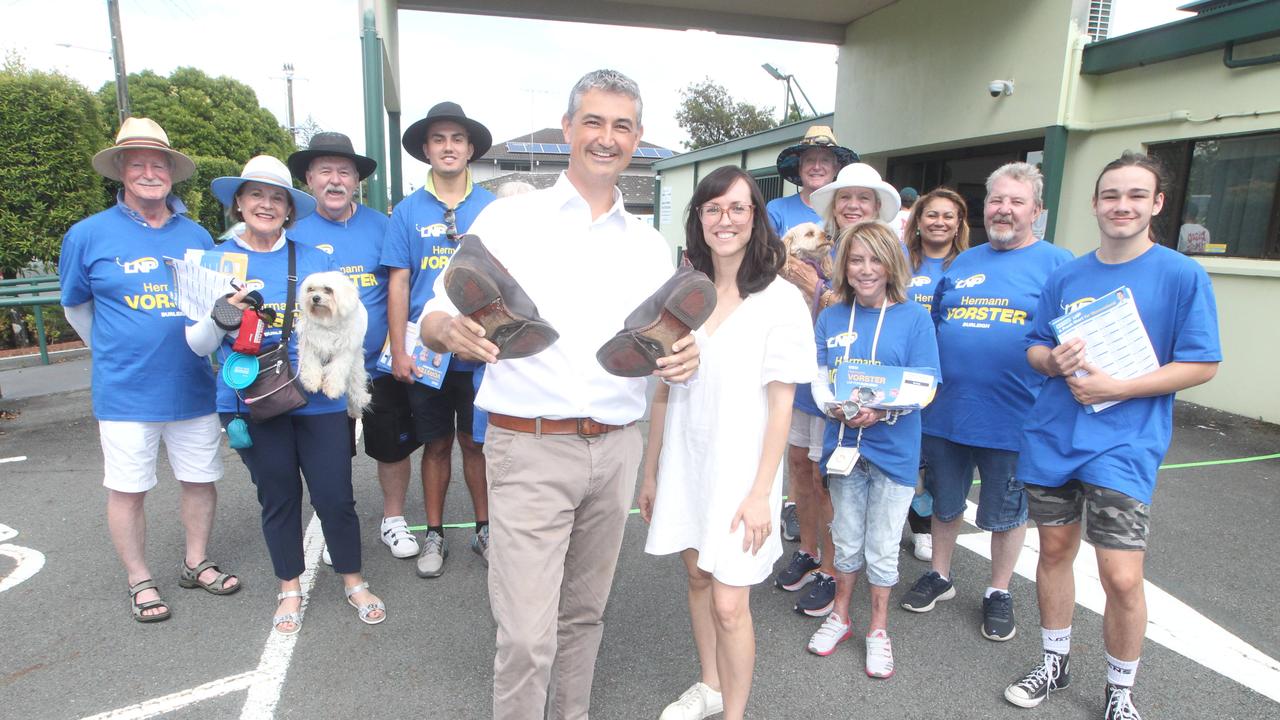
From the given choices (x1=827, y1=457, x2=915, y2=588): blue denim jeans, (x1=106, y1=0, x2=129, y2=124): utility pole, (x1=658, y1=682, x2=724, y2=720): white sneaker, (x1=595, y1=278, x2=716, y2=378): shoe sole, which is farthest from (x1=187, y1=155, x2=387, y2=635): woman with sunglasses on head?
(x1=106, y1=0, x2=129, y2=124): utility pole

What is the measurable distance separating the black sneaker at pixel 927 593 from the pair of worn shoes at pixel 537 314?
232cm

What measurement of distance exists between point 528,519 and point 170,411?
89.2 inches

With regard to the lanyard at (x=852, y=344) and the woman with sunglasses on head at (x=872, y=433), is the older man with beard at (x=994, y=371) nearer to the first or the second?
the woman with sunglasses on head at (x=872, y=433)

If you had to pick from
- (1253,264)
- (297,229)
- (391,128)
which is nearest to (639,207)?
(391,128)

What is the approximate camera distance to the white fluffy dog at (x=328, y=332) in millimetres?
3143

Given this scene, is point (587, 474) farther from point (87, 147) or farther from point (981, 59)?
point (87, 147)

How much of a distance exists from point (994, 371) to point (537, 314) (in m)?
2.30

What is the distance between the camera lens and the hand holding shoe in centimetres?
199

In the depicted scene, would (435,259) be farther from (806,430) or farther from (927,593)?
(927,593)

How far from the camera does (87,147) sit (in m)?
9.80

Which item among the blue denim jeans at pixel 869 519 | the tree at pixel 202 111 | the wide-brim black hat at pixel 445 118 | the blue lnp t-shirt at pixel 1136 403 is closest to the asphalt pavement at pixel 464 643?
the blue denim jeans at pixel 869 519

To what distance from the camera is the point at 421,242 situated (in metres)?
3.67

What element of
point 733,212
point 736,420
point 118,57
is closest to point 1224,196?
point 733,212

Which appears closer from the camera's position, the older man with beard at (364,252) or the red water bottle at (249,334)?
the red water bottle at (249,334)
